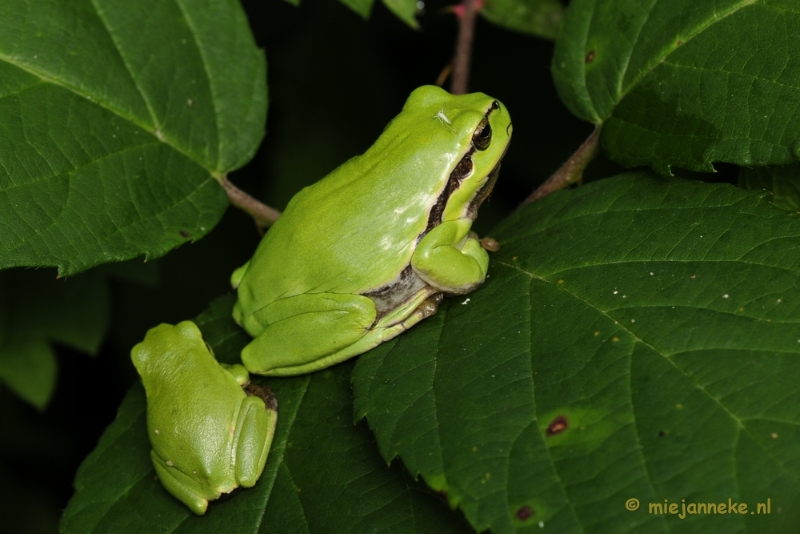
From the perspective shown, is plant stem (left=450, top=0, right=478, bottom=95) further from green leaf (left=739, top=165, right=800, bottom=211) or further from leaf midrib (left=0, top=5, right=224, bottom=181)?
green leaf (left=739, top=165, right=800, bottom=211)

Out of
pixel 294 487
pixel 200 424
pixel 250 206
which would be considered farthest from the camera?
pixel 250 206

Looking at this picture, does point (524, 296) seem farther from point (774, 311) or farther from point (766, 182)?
point (766, 182)

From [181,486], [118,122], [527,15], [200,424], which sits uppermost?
[527,15]

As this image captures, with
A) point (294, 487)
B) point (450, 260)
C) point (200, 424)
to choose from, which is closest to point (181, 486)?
point (200, 424)

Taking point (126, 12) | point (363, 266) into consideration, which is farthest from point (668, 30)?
point (126, 12)

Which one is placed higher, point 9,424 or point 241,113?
point 241,113

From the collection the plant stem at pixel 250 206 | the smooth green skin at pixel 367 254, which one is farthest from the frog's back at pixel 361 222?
the plant stem at pixel 250 206

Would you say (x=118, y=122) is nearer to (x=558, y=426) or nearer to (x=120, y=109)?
→ (x=120, y=109)

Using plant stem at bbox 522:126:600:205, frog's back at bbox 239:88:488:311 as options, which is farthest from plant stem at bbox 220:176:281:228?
plant stem at bbox 522:126:600:205
